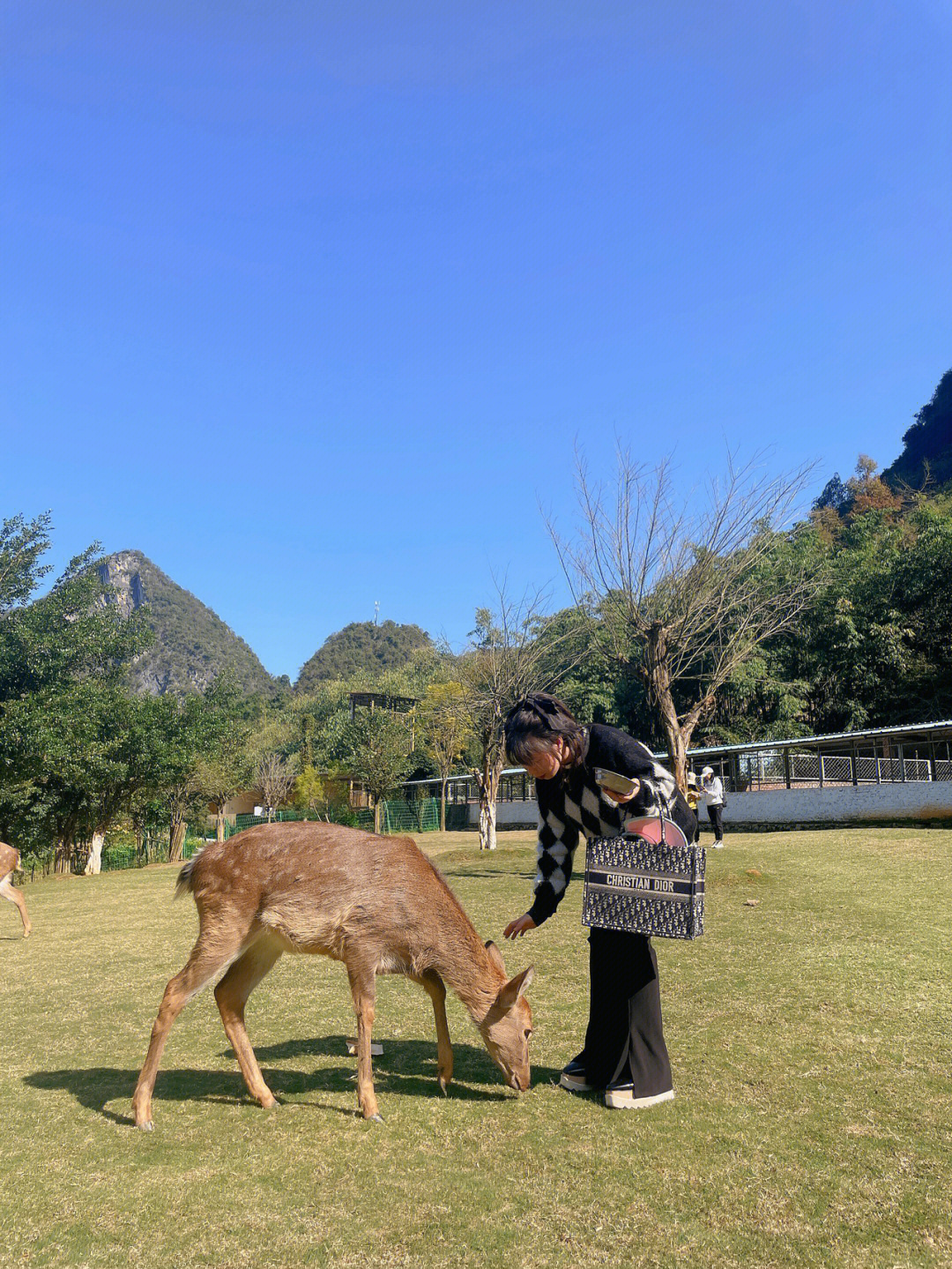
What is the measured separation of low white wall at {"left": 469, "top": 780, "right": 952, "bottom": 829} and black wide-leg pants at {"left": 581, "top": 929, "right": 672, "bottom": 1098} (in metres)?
22.2

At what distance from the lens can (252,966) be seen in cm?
496

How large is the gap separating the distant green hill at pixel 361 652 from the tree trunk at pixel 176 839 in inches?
3447

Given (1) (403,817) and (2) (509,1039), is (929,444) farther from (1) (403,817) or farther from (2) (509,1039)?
(2) (509,1039)

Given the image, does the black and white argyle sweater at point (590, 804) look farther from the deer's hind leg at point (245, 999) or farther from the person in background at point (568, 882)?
the deer's hind leg at point (245, 999)

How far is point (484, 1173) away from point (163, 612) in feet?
539

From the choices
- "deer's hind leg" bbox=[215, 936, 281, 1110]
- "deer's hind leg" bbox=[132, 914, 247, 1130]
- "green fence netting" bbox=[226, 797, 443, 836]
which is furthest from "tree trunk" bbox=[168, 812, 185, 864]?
"deer's hind leg" bbox=[132, 914, 247, 1130]

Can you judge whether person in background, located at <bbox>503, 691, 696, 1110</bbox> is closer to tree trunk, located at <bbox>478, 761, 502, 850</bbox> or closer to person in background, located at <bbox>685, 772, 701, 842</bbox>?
person in background, located at <bbox>685, 772, 701, 842</bbox>

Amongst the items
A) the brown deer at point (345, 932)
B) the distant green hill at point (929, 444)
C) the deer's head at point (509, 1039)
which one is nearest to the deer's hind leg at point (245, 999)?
the brown deer at point (345, 932)

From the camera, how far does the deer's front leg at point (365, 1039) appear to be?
429 cm

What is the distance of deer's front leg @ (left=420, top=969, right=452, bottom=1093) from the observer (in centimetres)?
466

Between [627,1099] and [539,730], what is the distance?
186 centimetres

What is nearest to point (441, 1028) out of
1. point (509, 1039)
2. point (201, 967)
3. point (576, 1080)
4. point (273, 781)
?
point (509, 1039)

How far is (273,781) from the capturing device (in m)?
51.8

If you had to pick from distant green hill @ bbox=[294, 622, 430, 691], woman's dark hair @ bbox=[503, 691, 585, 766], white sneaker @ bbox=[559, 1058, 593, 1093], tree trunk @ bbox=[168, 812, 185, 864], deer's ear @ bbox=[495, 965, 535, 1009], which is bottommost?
tree trunk @ bbox=[168, 812, 185, 864]
